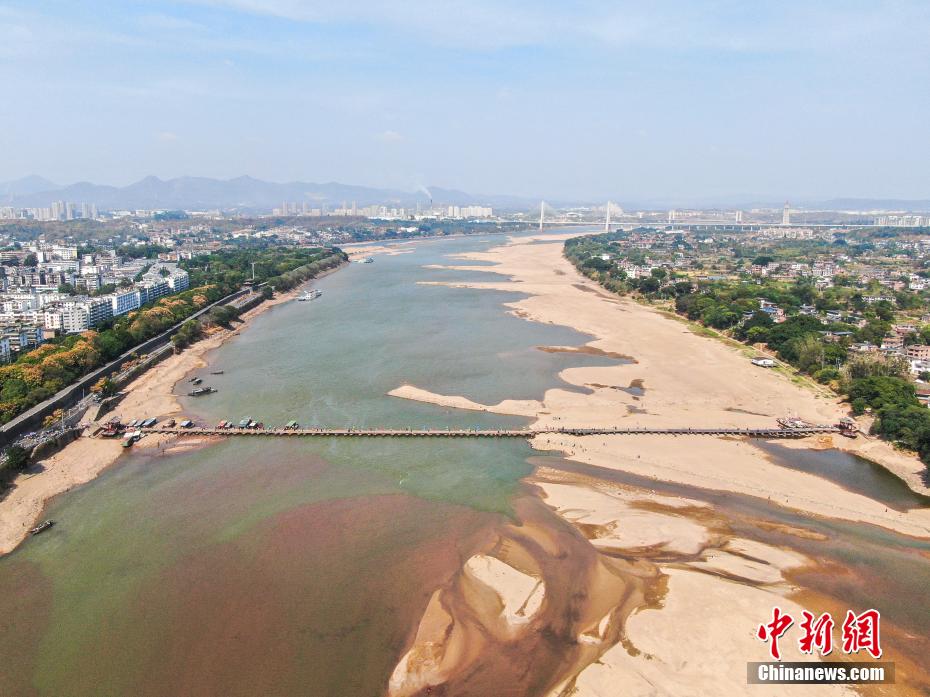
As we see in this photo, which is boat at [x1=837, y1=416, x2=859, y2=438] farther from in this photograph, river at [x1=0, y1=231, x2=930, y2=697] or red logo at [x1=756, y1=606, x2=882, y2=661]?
red logo at [x1=756, y1=606, x2=882, y2=661]

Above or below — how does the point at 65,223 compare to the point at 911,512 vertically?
above

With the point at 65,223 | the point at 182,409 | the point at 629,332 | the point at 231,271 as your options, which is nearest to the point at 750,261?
the point at 629,332

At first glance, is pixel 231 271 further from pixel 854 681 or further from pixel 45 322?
pixel 854 681

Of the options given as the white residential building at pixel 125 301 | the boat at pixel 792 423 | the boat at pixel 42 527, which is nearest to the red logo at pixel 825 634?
the boat at pixel 792 423

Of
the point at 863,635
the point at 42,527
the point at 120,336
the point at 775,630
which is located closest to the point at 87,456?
the point at 42,527

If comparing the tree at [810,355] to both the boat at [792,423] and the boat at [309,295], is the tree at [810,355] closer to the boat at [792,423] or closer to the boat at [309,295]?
the boat at [792,423]

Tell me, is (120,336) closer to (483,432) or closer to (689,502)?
(483,432)
